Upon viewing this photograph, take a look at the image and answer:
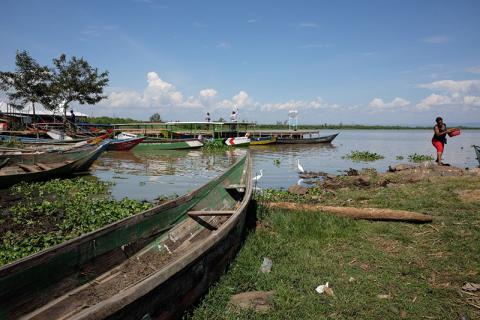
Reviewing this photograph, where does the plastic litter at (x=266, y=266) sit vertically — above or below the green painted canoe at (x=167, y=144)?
below

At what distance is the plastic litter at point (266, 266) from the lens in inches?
196

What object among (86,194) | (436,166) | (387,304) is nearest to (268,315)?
(387,304)

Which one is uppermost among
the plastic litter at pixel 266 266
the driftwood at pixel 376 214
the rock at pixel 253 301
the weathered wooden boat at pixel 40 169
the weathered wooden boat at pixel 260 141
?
the weathered wooden boat at pixel 260 141

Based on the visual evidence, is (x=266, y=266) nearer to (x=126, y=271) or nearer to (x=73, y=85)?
(x=126, y=271)

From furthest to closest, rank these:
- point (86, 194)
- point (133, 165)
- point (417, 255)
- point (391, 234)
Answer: point (133, 165)
point (86, 194)
point (391, 234)
point (417, 255)

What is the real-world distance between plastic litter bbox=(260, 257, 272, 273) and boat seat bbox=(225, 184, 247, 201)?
2732mm

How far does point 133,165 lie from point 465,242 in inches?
721

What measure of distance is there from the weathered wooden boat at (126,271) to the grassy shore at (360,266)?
524mm

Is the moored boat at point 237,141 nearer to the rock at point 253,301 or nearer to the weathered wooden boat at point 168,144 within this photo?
the weathered wooden boat at point 168,144

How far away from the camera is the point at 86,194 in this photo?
11023 mm

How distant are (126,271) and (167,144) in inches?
1045

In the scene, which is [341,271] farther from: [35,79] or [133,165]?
[35,79]

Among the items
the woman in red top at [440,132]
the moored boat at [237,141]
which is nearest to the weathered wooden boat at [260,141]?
the moored boat at [237,141]

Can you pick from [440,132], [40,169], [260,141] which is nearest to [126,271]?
[40,169]
